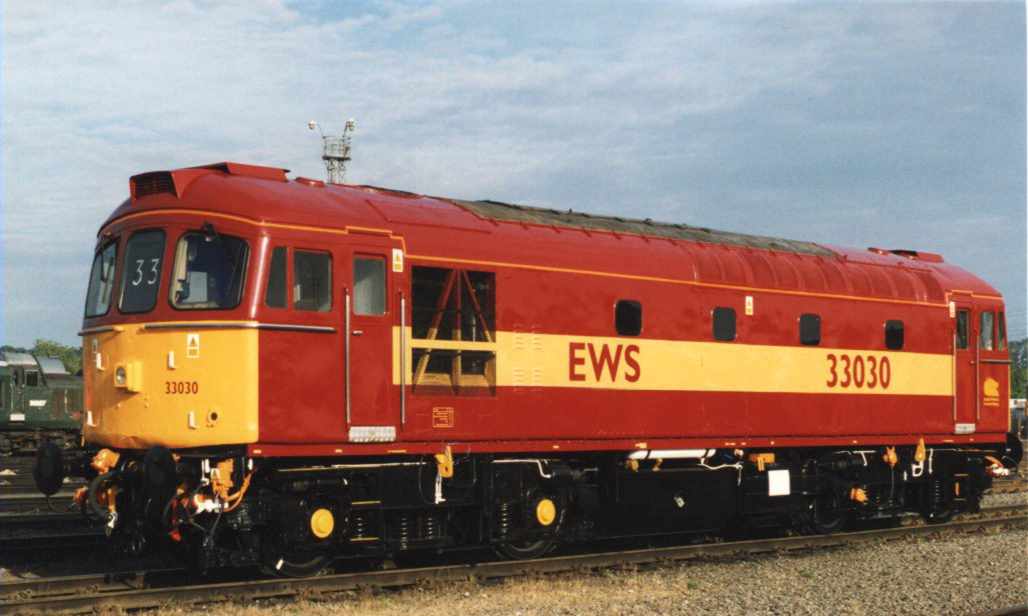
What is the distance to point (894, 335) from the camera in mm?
21734

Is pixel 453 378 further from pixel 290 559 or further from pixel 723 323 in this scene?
pixel 723 323

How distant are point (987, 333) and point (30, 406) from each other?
35.3 metres

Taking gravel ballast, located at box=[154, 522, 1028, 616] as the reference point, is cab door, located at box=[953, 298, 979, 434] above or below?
above

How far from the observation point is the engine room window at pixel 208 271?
13.9 m

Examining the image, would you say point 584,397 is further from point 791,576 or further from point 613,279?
point 791,576

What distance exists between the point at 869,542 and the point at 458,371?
7928 mm

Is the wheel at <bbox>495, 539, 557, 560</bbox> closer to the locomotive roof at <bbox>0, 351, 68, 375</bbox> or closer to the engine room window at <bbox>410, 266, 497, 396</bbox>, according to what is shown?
→ the engine room window at <bbox>410, 266, 497, 396</bbox>

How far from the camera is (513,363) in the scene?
53.3 feet

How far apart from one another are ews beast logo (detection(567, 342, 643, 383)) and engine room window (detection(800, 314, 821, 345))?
3817 millimetres

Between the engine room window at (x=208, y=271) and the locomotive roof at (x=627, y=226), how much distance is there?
13.0 ft

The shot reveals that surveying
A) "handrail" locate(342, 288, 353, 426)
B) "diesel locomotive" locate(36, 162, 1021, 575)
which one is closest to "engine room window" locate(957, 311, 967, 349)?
"diesel locomotive" locate(36, 162, 1021, 575)

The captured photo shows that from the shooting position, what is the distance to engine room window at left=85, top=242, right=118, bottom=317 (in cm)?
1500

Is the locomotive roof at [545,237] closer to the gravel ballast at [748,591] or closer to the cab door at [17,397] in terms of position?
the gravel ballast at [748,591]

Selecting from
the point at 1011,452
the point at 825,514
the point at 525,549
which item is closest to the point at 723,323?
the point at 825,514
